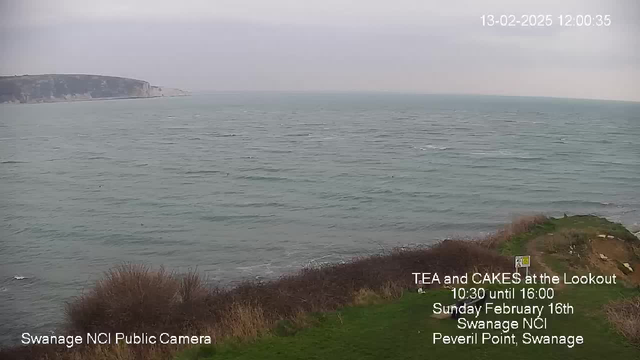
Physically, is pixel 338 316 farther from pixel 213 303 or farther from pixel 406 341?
pixel 213 303

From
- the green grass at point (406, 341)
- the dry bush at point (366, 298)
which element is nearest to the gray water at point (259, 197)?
the dry bush at point (366, 298)

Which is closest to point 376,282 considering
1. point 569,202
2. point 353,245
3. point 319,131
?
point 353,245

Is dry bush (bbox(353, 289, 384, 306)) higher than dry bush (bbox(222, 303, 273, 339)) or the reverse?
the reverse

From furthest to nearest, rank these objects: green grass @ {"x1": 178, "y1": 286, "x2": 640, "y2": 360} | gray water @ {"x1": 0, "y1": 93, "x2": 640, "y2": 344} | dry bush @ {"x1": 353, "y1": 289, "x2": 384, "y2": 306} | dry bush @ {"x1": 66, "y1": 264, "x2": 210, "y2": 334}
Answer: gray water @ {"x1": 0, "y1": 93, "x2": 640, "y2": 344}, dry bush @ {"x1": 353, "y1": 289, "x2": 384, "y2": 306}, dry bush @ {"x1": 66, "y1": 264, "x2": 210, "y2": 334}, green grass @ {"x1": 178, "y1": 286, "x2": 640, "y2": 360}

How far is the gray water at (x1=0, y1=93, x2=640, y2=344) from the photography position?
55.1 feet

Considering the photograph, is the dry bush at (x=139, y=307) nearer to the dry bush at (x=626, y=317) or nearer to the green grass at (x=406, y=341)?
the green grass at (x=406, y=341)

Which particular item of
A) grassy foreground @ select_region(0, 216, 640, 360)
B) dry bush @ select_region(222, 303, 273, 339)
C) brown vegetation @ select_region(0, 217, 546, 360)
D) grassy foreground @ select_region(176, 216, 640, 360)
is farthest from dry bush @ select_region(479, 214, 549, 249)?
dry bush @ select_region(222, 303, 273, 339)

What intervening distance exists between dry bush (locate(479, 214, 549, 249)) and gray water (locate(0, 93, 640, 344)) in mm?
2157

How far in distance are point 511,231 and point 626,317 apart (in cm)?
969

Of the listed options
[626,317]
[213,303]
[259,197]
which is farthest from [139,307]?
[259,197]

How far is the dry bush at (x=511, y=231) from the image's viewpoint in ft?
50.3

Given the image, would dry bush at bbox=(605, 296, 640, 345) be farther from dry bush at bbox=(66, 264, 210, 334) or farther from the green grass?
dry bush at bbox=(66, 264, 210, 334)

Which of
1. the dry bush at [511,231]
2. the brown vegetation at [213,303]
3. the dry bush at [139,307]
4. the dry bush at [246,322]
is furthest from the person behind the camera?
the dry bush at [511,231]

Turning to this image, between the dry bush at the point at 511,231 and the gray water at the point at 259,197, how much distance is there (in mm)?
2157
